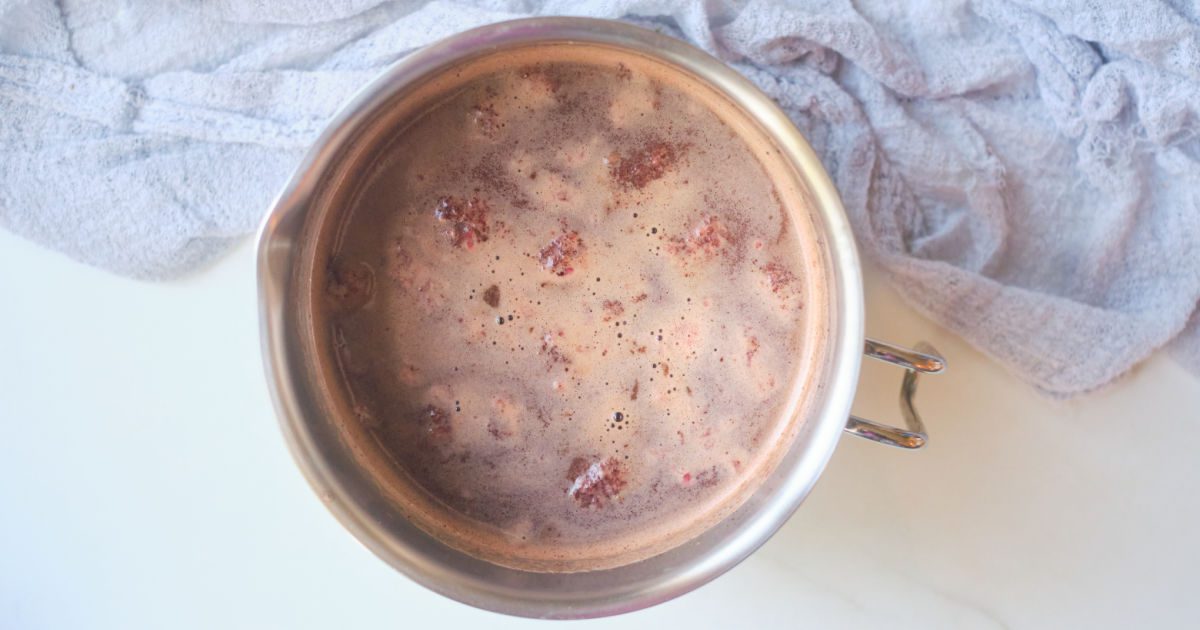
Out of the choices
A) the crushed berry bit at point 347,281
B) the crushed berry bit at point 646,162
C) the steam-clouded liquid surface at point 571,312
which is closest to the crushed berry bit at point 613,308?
the steam-clouded liquid surface at point 571,312

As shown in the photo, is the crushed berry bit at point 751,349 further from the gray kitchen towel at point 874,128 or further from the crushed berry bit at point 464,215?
the crushed berry bit at point 464,215

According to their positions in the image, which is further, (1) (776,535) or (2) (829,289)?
(1) (776,535)

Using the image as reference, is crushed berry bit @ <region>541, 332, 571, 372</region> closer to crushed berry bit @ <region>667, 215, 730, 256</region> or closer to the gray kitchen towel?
crushed berry bit @ <region>667, 215, 730, 256</region>

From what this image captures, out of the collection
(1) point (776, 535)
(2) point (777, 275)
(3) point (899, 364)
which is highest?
(2) point (777, 275)

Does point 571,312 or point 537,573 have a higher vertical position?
point 571,312

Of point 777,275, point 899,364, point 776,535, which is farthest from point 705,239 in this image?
point 776,535

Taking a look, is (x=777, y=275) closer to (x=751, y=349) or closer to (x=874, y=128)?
(x=751, y=349)

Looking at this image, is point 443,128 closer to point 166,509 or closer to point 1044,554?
point 166,509
